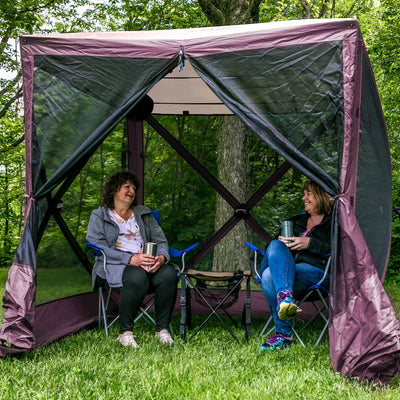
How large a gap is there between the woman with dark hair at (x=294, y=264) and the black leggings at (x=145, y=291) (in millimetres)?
577

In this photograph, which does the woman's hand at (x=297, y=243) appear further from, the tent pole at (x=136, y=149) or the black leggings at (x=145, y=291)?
the tent pole at (x=136, y=149)

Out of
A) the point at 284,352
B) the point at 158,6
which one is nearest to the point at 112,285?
the point at 284,352

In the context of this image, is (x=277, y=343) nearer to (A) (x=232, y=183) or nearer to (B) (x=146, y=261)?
(B) (x=146, y=261)

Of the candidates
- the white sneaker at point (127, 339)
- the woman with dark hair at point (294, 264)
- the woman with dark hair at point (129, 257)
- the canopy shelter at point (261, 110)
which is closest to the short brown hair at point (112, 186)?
the woman with dark hair at point (129, 257)

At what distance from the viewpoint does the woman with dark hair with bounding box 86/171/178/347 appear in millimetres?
3141

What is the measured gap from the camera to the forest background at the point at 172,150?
3.84 metres

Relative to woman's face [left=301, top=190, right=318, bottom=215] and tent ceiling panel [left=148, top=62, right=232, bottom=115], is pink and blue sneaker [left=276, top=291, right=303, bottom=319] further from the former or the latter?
tent ceiling panel [left=148, top=62, right=232, bottom=115]

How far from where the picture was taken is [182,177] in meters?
4.23

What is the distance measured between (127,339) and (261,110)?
59.5 inches

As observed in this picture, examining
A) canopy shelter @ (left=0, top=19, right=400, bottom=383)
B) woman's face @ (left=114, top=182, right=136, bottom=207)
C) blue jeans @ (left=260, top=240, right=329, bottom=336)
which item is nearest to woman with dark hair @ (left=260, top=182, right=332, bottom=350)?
blue jeans @ (left=260, top=240, right=329, bottom=336)

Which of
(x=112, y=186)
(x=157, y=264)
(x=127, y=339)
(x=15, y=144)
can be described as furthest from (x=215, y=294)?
(x=15, y=144)

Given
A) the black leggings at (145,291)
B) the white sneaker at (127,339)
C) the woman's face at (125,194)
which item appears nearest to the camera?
the white sneaker at (127,339)

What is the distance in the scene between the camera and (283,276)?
293 cm

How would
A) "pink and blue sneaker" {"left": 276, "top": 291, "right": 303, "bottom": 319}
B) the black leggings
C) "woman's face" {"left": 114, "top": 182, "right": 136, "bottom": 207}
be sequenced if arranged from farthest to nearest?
"woman's face" {"left": 114, "top": 182, "right": 136, "bottom": 207} → the black leggings → "pink and blue sneaker" {"left": 276, "top": 291, "right": 303, "bottom": 319}
